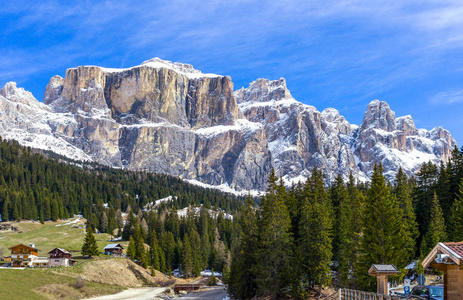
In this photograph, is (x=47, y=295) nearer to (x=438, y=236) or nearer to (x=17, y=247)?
(x=17, y=247)

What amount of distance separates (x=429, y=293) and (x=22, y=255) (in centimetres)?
8463

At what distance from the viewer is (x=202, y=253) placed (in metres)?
138

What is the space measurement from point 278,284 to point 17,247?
59.5m

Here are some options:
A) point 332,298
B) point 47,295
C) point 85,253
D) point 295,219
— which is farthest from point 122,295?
point 332,298

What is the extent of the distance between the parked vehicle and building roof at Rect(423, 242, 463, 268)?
5484mm

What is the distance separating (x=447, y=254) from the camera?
20766 millimetres

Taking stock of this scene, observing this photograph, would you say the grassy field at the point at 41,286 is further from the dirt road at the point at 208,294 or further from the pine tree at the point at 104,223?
the pine tree at the point at 104,223

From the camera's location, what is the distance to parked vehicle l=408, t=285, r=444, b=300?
1026 inches

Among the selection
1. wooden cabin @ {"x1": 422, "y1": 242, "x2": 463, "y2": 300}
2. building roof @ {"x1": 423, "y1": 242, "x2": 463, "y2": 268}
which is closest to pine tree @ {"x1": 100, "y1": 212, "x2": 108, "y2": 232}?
wooden cabin @ {"x1": 422, "y1": 242, "x2": 463, "y2": 300}

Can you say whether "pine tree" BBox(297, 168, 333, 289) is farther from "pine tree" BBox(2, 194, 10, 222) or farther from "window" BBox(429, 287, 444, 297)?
"pine tree" BBox(2, 194, 10, 222)

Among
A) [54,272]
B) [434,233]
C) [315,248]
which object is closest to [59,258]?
[54,272]

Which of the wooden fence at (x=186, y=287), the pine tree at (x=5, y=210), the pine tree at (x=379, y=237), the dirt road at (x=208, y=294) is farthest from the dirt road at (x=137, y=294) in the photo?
the pine tree at (x=5, y=210)

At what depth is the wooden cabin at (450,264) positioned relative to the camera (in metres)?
20.5

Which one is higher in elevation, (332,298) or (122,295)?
(332,298)
